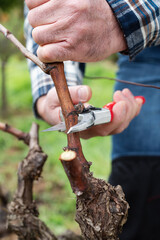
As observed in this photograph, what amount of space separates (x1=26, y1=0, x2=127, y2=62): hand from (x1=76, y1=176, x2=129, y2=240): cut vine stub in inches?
19.1

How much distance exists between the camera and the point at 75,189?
960mm

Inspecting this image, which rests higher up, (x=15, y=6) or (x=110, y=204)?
(x=15, y=6)

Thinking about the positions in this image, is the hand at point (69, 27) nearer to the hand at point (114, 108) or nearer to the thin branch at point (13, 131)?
the hand at point (114, 108)

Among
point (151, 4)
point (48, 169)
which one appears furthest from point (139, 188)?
point (48, 169)

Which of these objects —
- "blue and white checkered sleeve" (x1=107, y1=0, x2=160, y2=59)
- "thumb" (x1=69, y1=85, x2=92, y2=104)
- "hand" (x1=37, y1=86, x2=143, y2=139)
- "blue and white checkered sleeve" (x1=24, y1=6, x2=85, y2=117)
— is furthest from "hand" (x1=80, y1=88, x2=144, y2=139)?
"blue and white checkered sleeve" (x1=24, y1=6, x2=85, y2=117)

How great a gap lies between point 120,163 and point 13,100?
5.85 m

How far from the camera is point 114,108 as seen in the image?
1375mm

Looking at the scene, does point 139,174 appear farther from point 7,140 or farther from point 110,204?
point 7,140

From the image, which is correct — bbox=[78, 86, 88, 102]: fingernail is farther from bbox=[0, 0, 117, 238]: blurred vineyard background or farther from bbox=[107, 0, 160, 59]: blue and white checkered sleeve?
bbox=[0, 0, 117, 238]: blurred vineyard background

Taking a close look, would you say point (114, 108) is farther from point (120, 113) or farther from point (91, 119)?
point (91, 119)

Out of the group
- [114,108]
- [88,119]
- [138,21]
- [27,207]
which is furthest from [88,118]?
[27,207]

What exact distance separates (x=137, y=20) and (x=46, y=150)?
3499 millimetres

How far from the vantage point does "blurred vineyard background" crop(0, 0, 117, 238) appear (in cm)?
297

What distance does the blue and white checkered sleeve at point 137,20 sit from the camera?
109cm
